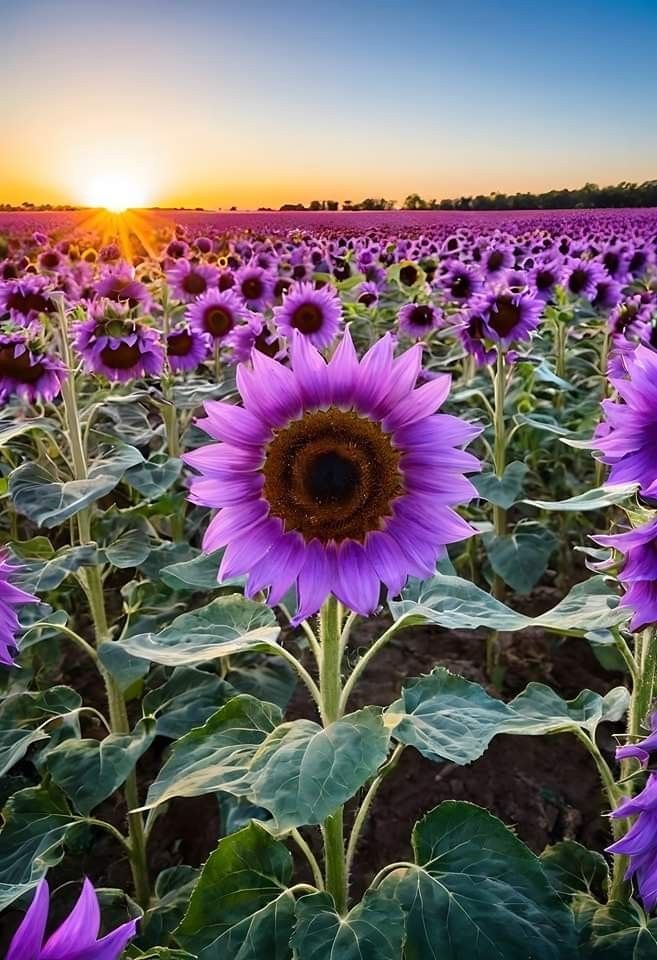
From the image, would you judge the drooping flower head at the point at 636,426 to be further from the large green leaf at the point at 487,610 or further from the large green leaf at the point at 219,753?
the large green leaf at the point at 219,753

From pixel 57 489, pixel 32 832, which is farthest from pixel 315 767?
pixel 57 489

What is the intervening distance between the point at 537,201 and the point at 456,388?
104ft

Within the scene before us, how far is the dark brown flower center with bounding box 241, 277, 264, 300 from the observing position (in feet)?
21.6

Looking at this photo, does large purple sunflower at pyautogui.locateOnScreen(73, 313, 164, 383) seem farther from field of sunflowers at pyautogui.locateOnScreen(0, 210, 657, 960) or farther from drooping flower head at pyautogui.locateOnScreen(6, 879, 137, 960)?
drooping flower head at pyautogui.locateOnScreen(6, 879, 137, 960)

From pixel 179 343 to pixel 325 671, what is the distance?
332 centimetres

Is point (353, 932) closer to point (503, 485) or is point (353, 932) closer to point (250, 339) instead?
point (503, 485)

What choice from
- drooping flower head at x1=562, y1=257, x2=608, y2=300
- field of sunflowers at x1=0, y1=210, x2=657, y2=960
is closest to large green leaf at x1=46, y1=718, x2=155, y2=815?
field of sunflowers at x1=0, y1=210, x2=657, y2=960

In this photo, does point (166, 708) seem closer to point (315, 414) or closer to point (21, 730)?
point (21, 730)

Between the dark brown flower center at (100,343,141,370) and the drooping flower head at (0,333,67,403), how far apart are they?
0.27m

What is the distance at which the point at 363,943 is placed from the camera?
1410 millimetres

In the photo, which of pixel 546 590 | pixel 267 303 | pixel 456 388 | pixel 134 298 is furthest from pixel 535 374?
pixel 267 303

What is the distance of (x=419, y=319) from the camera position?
19.0 feet

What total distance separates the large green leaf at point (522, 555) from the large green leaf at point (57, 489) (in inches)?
61.9

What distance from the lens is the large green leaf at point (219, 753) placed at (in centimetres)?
143
